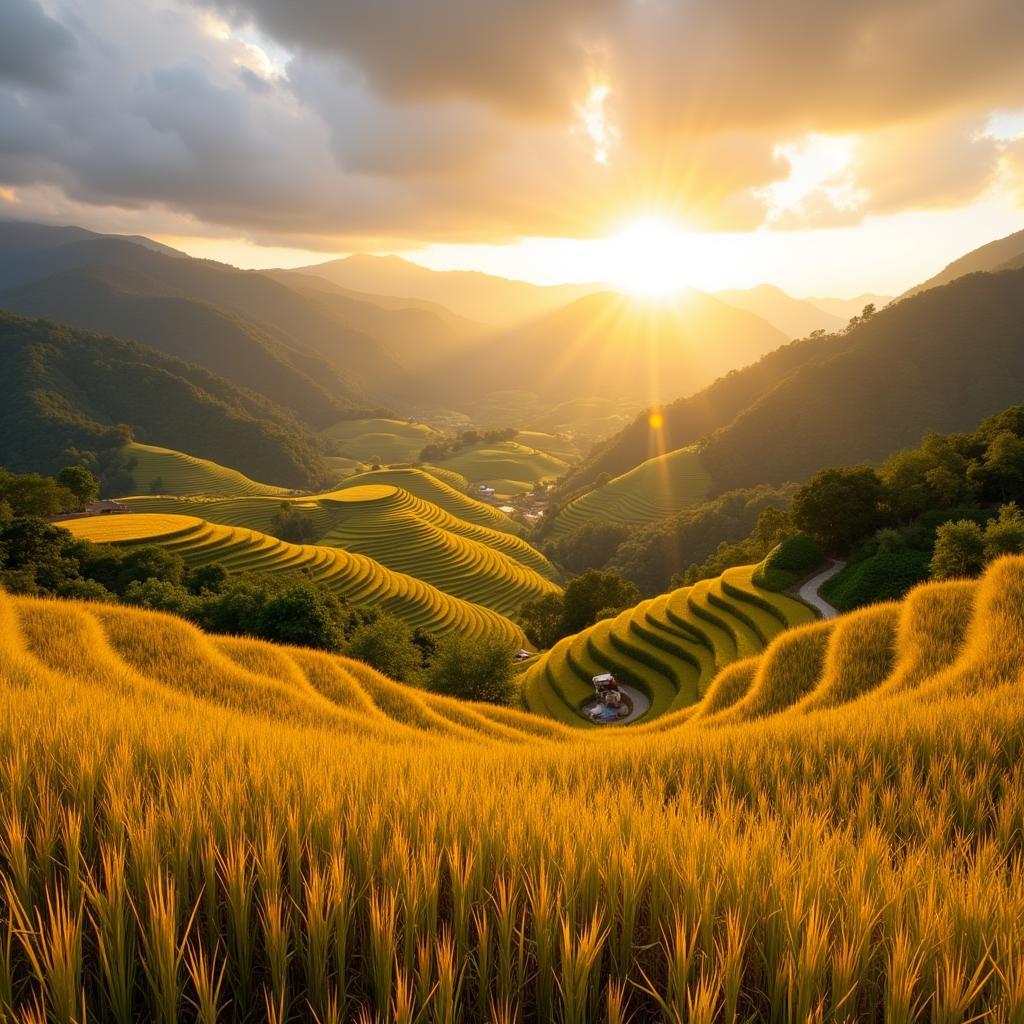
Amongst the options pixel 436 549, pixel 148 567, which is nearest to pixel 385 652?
pixel 148 567

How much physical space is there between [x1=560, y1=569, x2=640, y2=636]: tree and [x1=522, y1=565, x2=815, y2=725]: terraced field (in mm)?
15974

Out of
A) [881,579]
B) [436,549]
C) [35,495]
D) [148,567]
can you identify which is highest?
[35,495]

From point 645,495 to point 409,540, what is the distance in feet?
231

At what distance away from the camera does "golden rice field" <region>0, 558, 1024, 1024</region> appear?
2016 millimetres

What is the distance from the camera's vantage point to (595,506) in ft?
487

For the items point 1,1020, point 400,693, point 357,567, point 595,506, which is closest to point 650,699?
point 400,693

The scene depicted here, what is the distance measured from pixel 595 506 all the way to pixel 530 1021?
148m

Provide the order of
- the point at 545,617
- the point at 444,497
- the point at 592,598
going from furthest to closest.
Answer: the point at 444,497 → the point at 545,617 → the point at 592,598

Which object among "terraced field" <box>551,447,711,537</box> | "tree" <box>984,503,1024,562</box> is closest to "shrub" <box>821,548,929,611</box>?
"tree" <box>984,503,1024,562</box>

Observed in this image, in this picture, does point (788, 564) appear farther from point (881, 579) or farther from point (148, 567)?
point (148, 567)

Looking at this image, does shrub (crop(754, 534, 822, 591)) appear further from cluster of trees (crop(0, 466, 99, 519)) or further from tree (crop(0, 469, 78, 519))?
tree (crop(0, 469, 78, 519))

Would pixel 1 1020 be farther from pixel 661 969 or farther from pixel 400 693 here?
pixel 400 693

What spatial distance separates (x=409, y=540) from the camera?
99750 millimetres

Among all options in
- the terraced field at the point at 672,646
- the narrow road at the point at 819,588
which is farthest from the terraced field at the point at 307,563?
the narrow road at the point at 819,588
